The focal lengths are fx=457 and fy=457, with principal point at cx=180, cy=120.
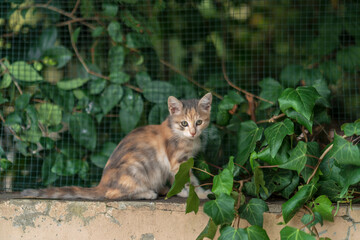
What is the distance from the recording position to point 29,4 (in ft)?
15.7

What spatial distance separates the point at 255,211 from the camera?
3199 mm

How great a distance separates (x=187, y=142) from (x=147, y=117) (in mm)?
1031

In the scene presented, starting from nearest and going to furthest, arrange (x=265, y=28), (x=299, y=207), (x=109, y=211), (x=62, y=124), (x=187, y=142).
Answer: (x=299, y=207), (x=109, y=211), (x=187, y=142), (x=62, y=124), (x=265, y=28)

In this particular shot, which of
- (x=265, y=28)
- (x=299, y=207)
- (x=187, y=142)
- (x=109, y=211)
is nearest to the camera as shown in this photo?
(x=299, y=207)

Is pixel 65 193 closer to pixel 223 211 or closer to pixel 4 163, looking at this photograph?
pixel 4 163

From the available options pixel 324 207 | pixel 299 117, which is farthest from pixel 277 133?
pixel 324 207

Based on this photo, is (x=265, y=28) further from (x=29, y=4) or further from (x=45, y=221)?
(x=45, y=221)

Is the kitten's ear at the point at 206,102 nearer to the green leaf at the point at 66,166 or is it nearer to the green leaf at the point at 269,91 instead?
the green leaf at the point at 269,91

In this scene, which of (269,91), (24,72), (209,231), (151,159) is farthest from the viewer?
(24,72)

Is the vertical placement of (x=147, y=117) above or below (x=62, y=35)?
below

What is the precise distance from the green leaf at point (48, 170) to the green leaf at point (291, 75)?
240 cm

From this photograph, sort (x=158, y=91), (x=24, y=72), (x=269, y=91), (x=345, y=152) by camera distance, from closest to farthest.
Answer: (x=345, y=152) → (x=269, y=91) → (x=24, y=72) → (x=158, y=91)

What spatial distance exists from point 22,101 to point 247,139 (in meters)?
2.31

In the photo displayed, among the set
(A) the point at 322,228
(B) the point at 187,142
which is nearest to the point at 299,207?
(A) the point at 322,228
